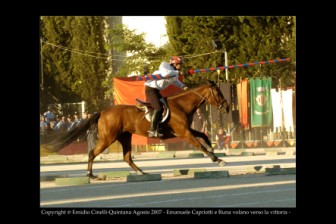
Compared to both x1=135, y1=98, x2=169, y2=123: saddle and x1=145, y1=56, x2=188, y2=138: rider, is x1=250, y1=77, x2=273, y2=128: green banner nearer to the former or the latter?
x1=135, y1=98, x2=169, y2=123: saddle

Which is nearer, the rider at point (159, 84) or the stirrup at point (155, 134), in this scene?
the rider at point (159, 84)

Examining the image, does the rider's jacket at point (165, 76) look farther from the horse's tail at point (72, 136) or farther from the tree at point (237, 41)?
the tree at point (237, 41)

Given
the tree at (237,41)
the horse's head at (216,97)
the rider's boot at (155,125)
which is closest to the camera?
the rider's boot at (155,125)

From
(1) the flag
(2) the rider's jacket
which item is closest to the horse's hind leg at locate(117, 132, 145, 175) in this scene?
(2) the rider's jacket

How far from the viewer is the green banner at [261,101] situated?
37.9 m

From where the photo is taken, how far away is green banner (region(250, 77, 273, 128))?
3788cm

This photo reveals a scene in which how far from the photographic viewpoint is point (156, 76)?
2281cm

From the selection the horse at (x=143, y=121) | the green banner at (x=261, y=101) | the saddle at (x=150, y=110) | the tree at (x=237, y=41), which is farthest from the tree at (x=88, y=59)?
the saddle at (x=150, y=110)

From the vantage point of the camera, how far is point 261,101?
1495 inches
